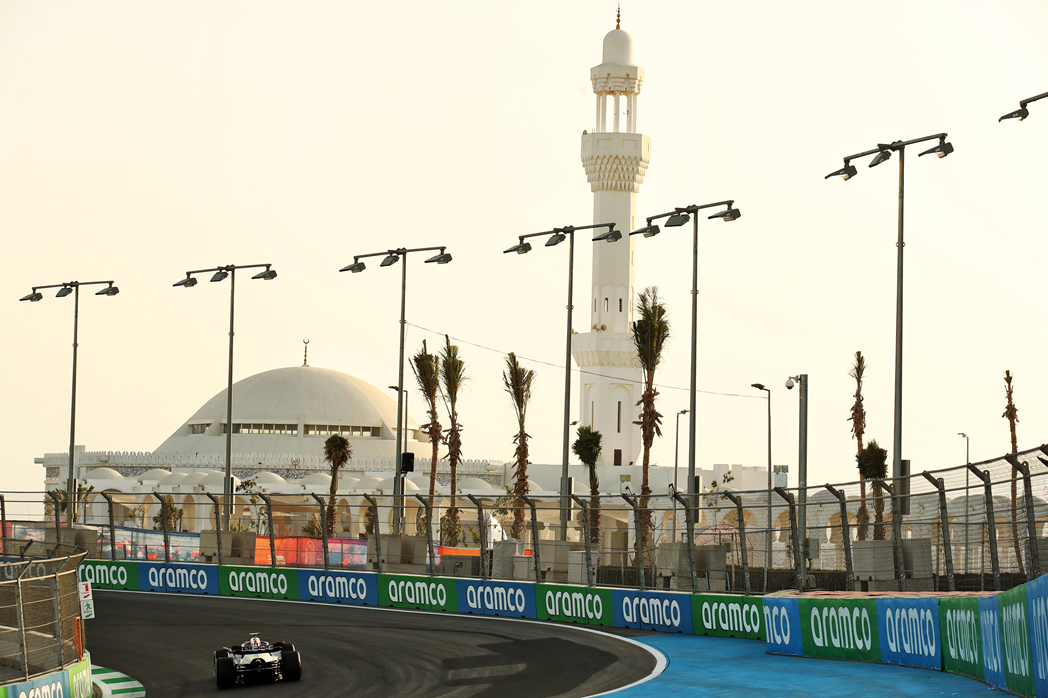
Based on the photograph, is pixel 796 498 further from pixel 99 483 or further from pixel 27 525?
pixel 99 483

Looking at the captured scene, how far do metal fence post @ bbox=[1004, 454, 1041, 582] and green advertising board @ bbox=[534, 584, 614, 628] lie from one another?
959 cm

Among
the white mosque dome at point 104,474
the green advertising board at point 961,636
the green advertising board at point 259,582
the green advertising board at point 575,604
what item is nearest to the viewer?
the green advertising board at point 961,636

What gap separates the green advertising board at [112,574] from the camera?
117ft

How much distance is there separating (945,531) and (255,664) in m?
10.3

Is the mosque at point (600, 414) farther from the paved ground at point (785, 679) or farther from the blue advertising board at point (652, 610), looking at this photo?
the paved ground at point (785, 679)

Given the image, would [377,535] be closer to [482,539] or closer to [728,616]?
[482,539]

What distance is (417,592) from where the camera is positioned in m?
30.0

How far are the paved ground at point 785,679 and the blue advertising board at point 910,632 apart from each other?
0.20m

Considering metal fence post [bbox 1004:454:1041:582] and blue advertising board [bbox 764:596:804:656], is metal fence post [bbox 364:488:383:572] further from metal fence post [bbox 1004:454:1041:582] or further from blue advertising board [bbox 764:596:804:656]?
metal fence post [bbox 1004:454:1041:582]

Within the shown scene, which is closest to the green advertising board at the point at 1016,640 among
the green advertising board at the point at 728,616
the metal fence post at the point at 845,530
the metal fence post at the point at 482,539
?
the metal fence post at the point at 845,530

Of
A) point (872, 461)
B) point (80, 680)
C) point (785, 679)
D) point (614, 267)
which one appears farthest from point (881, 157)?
point (614, 267)

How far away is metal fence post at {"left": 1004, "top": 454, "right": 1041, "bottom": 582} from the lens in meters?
16.6

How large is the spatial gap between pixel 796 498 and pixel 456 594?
876cm

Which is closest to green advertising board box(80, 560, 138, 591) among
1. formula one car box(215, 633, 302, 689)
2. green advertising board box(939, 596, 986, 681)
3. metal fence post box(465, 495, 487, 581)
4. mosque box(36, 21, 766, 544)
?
metal fence post box(465, 495, 487, 581)
